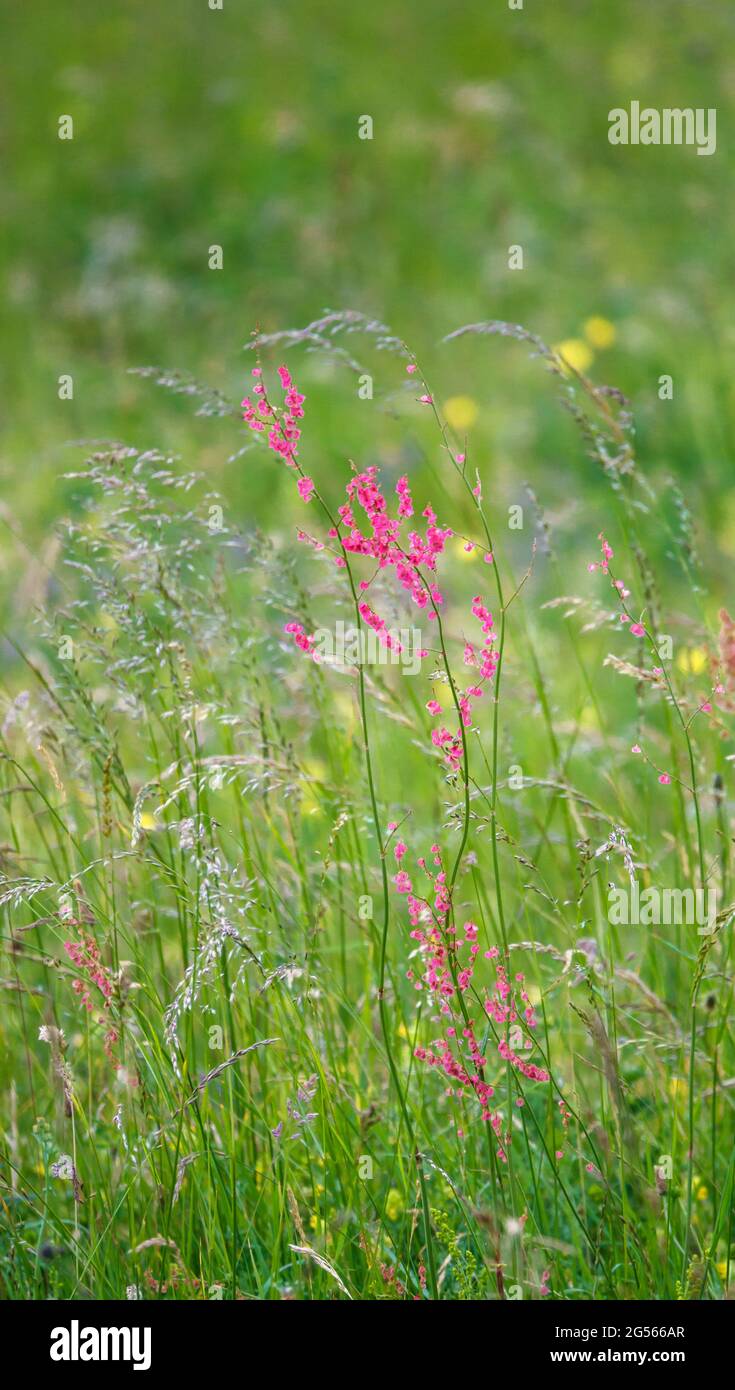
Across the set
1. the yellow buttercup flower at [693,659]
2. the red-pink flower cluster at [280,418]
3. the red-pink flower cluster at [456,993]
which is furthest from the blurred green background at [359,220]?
the red-pink flower cluster at [456,993]

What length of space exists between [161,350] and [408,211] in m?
1.50

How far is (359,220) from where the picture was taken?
6.57 m

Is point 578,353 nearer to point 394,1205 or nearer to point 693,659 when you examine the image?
point 693,659

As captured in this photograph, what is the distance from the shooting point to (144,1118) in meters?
1.71

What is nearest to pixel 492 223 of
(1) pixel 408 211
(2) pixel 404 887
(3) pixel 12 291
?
(1) pixel 408 211

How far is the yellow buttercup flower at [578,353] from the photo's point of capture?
198 inches

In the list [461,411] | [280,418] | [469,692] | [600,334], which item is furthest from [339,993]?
[600,334]

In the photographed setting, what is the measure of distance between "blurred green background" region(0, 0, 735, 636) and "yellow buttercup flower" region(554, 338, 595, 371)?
0.02 meters

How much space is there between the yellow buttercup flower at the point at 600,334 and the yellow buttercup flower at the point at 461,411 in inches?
21.7

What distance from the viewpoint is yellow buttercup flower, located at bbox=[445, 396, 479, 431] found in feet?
16.9

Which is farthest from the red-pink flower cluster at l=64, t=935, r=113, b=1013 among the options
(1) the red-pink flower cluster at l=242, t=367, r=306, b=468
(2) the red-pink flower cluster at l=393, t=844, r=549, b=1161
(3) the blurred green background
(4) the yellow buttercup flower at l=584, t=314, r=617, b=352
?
(4) the yellow buttercup flower at l=584, t=314, r=617, b=352

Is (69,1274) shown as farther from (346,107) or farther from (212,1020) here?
(346,107)

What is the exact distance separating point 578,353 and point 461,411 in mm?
Result: 507

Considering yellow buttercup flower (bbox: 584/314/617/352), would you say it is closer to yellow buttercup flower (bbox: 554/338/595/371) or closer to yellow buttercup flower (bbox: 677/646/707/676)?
yellow buttercup flower (bbox: 554/338/595/371)
